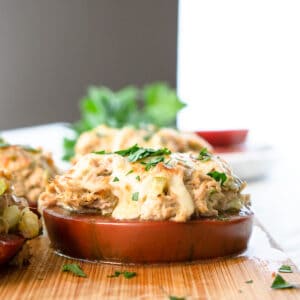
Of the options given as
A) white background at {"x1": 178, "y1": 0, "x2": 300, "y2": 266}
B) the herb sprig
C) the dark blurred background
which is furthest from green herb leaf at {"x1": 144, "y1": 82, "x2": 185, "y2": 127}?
the dark blurred background

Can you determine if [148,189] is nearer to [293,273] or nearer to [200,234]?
[200,234]

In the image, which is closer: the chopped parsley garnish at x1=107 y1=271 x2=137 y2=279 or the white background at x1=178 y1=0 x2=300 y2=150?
the chopped parsley garnish at x1=107 y1=271 x2=137 y2=279

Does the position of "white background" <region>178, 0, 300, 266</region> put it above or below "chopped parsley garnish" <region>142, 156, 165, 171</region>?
below

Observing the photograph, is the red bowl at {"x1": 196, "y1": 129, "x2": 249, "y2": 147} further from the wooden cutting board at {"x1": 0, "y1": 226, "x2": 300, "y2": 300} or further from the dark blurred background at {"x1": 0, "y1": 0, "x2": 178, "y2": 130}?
the dark blurred background at {"x1": 0, "y1": 0, "x2": 178, "y2": 130}

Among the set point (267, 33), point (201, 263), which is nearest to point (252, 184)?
point (201, 263)

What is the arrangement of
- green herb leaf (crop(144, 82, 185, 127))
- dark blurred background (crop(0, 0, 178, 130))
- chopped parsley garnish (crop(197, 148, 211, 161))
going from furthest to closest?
dark blurred background (crop(0, 0, 178, 130)), green herb leaf (crop(144, 82, 185, 127)), chopped parsley garnish (crop(197, 148, 211, 161))
